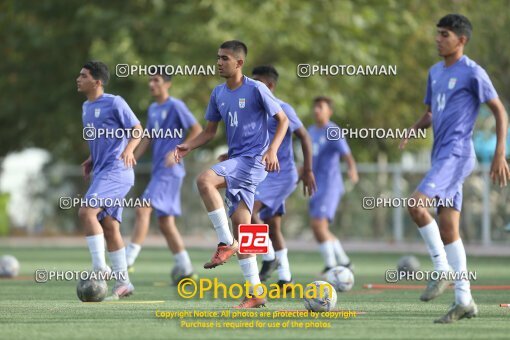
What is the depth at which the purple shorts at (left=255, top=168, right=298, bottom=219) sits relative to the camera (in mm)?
13812

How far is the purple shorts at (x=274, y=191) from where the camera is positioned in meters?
13.8

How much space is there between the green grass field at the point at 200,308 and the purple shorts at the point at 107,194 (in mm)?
968

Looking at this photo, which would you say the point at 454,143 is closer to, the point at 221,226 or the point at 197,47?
the point at 221,226

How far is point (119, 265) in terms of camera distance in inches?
501

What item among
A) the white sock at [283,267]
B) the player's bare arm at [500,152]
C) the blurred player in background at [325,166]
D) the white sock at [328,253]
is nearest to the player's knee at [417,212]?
the player's bare arm at [500,152]

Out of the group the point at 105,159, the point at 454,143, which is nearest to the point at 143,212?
the point at 105,159

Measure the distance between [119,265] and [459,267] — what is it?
442 centimetres

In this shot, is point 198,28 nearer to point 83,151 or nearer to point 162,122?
point 83,151

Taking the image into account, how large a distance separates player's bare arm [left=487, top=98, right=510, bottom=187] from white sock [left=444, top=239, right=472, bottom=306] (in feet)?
2.19

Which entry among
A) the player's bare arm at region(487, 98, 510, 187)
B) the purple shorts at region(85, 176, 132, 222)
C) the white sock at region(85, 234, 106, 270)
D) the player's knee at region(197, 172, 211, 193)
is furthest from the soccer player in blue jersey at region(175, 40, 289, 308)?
the player's bare arm at region(487, 98, 510, 187)

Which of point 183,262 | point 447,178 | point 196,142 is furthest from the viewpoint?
point 183,262

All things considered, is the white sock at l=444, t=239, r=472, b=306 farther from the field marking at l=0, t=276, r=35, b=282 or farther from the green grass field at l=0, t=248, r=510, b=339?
the field marking at l=0, t=276, r=35, b=282

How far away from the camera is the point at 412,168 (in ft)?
99.2

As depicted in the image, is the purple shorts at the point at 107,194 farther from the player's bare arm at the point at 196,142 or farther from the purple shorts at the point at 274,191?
the purple shorts at the point at 274,191
